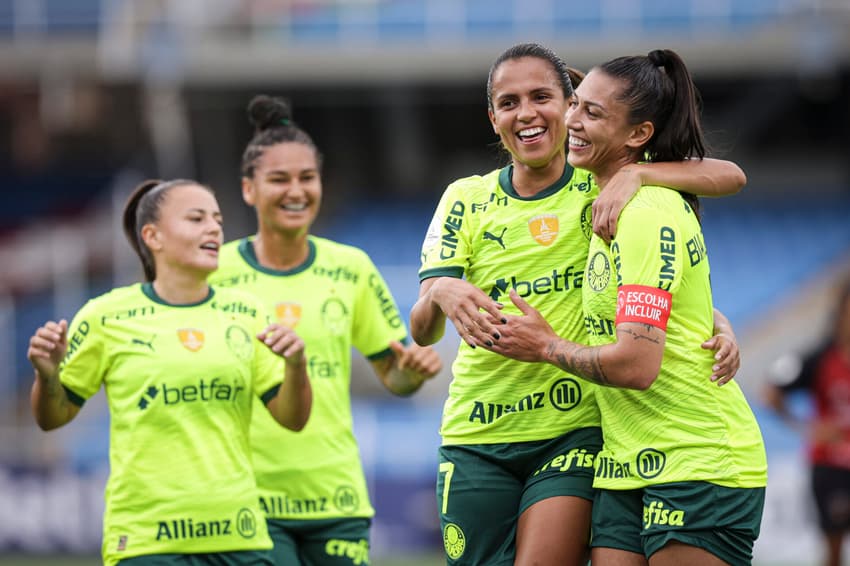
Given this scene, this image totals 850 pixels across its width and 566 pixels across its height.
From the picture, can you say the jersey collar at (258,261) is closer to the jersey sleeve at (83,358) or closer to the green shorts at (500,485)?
the jersey sleeve at (83,358)

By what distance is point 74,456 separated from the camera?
14484mm

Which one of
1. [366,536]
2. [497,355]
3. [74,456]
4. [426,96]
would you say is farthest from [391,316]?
[426,96]

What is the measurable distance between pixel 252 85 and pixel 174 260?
13.5 meters

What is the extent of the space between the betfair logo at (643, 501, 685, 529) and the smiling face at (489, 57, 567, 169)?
135cm

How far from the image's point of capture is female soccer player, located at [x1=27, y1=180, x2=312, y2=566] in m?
5.32

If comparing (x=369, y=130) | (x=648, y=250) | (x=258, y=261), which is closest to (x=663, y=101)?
(x=648, y=250)

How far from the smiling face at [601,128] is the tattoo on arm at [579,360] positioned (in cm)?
70

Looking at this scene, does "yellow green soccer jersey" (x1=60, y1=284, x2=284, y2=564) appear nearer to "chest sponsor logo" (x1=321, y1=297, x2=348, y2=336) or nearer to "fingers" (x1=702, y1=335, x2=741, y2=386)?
"chest sponsor logo" (x1=321, y1=297, x2=348, y2=336)

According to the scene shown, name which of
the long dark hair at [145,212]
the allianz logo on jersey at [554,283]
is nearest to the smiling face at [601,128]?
the allianz logo on jersey at [554,283]

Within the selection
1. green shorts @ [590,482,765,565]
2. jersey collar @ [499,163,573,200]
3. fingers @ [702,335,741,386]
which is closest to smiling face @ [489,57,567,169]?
jersey collar @ [499,163,573,200]

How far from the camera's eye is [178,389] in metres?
5.42

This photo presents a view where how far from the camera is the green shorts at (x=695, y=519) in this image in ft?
14.2

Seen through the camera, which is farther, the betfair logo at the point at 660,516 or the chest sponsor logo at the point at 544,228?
the chest sponsor logo at the point at 544,228

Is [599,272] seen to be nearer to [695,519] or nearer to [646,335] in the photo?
[646,335]
